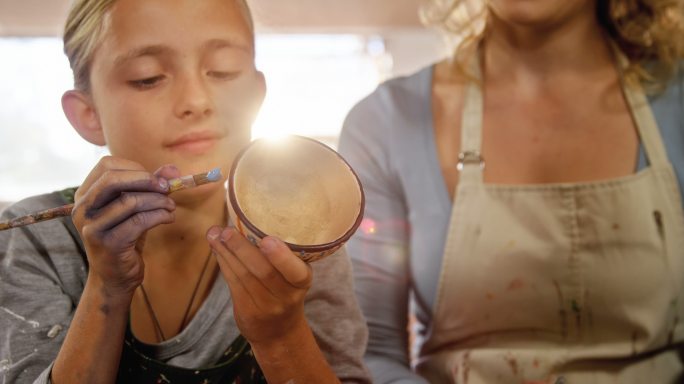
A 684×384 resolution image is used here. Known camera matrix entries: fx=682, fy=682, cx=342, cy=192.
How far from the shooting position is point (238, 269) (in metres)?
0.61

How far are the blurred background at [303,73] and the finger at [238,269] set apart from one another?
3.90 ft

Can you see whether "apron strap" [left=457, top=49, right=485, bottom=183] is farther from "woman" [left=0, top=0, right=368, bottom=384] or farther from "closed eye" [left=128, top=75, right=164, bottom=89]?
"closed eye" [left=128, top=75, right=164, bottom=89]

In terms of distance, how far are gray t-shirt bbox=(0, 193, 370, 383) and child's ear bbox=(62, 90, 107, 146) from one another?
0.09 meters

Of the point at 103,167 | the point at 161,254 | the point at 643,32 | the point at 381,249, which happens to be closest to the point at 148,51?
the point at 103,167

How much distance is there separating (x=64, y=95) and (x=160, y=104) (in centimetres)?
14

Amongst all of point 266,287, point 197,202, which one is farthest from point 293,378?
point 197,202

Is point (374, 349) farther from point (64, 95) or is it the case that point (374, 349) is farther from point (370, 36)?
point (370, 36)

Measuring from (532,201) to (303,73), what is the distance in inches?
53.6

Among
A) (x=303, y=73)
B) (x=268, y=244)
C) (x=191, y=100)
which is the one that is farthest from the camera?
(x=303, y=73)

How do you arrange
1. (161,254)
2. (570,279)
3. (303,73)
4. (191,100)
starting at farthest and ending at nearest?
(303,73) < (570,279) < (161,254) < (191,100)

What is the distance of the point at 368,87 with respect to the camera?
236cm

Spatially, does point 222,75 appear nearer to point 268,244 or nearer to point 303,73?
point 268,244

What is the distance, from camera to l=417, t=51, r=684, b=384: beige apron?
1018 millimetres

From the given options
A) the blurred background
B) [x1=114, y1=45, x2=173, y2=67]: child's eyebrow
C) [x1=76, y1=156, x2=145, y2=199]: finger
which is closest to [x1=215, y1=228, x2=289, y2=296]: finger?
[x1=76, y1=156, x2=145, y2=199]: finger
